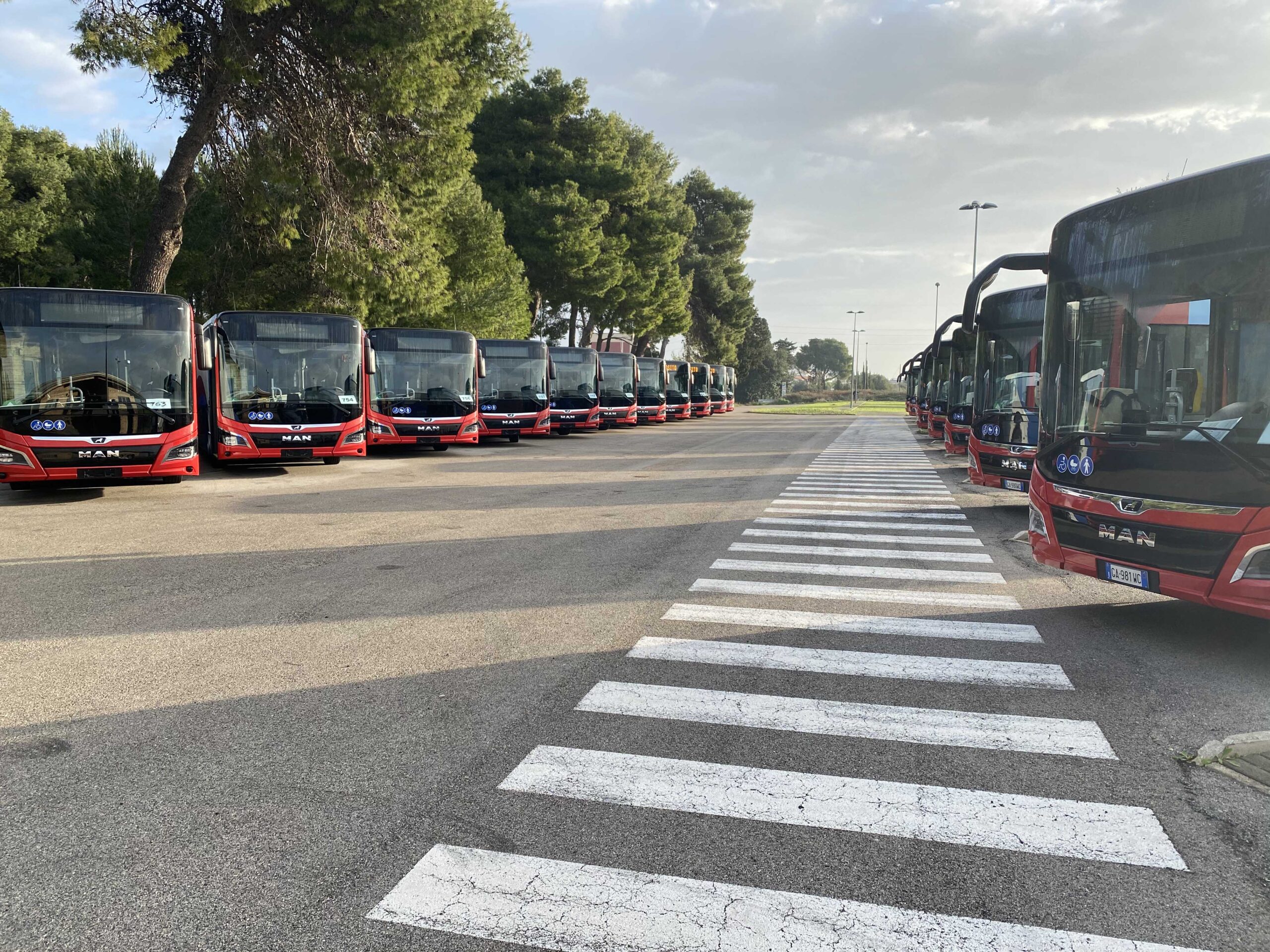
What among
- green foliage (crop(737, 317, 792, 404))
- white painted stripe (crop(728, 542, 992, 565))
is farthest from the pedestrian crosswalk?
green foliage (crop(737, 317, 792, 404))

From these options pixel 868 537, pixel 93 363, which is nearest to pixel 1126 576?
pixel 868 537

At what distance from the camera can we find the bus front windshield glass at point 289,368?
643 inches

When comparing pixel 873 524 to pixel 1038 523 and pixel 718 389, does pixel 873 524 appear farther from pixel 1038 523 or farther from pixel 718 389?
pixel 718 389

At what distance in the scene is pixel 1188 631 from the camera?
6.66 metres

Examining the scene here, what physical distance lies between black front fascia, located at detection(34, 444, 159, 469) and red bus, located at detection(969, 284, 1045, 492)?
11895 mm

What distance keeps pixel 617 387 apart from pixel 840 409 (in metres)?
44.6

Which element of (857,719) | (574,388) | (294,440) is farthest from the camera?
(574,388)

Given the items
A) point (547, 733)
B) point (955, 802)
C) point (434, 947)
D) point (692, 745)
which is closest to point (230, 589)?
point (547, 733)

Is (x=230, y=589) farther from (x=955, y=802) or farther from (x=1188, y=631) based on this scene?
(x=1188, y=631)

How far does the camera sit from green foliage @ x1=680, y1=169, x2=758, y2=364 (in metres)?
73.7

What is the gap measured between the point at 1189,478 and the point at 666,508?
776 centimetres

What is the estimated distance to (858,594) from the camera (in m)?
7.66

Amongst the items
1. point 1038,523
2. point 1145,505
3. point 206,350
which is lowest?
point 1038,523

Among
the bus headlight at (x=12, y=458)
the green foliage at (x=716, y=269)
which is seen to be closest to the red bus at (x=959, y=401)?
the bus headlight at (x=12, y=458)
